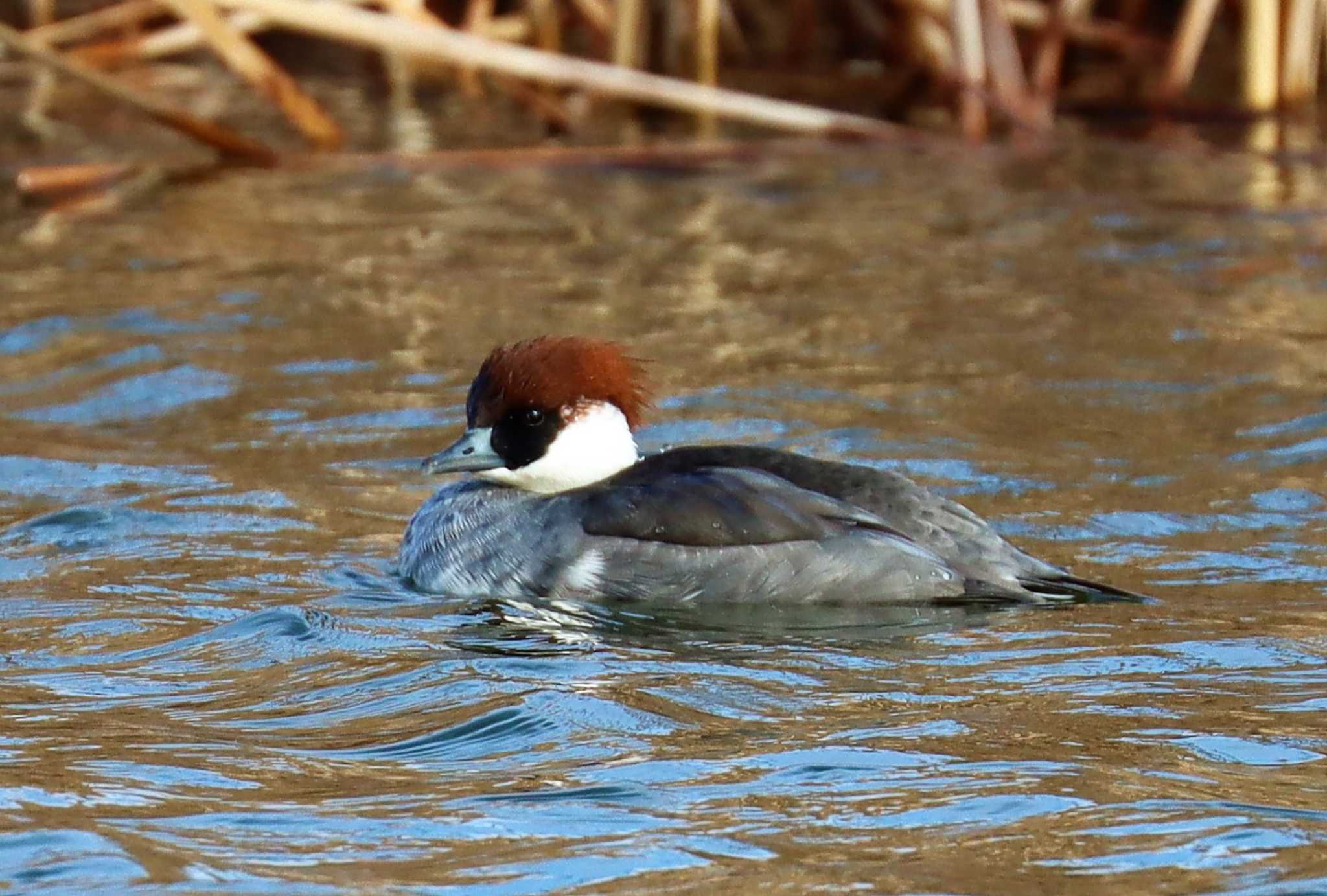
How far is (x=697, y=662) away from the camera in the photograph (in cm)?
606

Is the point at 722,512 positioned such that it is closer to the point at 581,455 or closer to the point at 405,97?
the point at 581,455

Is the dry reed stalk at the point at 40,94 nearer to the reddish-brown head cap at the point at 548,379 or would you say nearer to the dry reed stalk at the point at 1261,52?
the dry reed stalk at the point at 1261,52

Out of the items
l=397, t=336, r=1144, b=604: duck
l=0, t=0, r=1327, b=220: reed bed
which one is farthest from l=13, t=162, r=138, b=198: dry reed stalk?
l=397, t=336, r=1144, b=604: duck

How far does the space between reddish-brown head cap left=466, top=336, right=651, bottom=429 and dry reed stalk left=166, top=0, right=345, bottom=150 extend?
20.0ft

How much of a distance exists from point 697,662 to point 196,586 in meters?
1.79

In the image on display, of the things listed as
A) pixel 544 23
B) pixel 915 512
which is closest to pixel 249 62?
pixel 544 23

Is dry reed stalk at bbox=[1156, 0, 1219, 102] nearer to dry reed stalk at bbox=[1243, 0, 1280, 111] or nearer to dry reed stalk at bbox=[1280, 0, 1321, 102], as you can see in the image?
dry reed stalk at bbox=[1243, 0, 1280, 111]

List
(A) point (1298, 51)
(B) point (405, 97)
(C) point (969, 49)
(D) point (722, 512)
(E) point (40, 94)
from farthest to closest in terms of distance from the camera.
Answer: (B) point (405, 97) → (E) point (40, 94) → (A) point (1298, 51) → (C) point (969, 49) → (D) point (722, 512)

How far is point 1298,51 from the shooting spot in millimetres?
14297

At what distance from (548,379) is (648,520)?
0.69m

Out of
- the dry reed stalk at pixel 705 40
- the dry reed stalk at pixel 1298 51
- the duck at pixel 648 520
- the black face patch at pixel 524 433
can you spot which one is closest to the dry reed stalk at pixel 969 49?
the dry reed stalk at pixel 705 40

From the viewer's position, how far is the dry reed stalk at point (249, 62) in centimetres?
1264

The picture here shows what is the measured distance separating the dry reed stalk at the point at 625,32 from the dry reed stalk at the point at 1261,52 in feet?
12.9

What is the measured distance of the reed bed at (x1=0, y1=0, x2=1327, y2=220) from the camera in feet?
41.3
